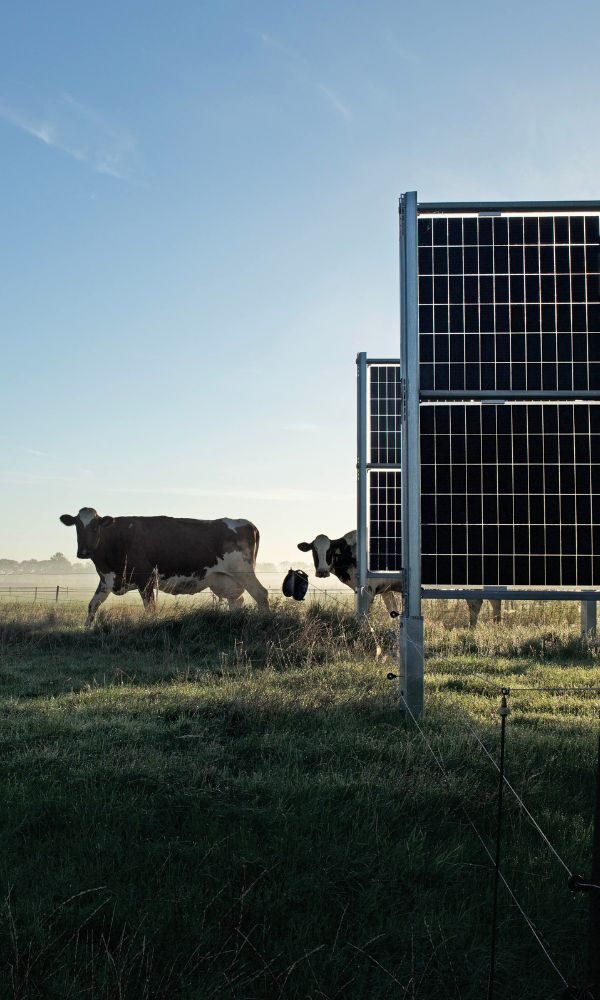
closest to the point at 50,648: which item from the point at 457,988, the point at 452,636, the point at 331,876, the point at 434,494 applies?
the point at 452,636

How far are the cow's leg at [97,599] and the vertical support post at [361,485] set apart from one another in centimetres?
525

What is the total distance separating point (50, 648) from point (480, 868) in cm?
1008

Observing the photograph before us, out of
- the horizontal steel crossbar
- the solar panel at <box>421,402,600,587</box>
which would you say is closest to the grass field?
the solar panel at <box>421,402,600,587</box>

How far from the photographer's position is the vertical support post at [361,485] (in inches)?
582

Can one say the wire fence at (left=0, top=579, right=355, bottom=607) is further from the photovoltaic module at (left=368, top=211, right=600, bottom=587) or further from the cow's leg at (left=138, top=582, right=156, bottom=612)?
the photovoltaic module at (left=368, top=211, right=600, bottom=587)

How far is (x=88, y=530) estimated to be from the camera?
2067cm

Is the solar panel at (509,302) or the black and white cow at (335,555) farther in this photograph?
the black and white cow at (335,555)

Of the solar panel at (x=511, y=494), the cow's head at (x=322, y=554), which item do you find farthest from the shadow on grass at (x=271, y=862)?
the cow's head at (x=322, y=554)

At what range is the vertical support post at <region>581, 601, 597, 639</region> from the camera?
1355cm

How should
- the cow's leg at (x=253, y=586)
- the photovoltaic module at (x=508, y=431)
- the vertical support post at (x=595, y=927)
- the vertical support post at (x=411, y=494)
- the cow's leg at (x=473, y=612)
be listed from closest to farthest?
the vertical support post at (x=595, y=927) → the vertical support post at (x=411, y=494) → the photovoltaic module at (x=508, y=431) → the cow's leg at (x=473, y=612) → the cow's leg at (x=253, y=586)

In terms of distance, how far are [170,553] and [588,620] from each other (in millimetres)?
11290

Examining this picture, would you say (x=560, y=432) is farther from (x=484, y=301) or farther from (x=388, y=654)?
(x=388, y=654)

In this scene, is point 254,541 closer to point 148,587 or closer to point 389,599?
point 148,587

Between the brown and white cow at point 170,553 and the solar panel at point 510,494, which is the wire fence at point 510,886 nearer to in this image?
the solar panel at point 510,494
